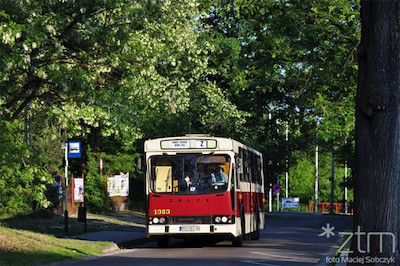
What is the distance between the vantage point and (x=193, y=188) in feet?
77.8

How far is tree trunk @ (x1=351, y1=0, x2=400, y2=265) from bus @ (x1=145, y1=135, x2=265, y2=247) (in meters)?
12.1

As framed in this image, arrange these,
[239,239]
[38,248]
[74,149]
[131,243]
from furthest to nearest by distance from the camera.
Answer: [74,149] < [131,243] < [239,239] < [38,248]

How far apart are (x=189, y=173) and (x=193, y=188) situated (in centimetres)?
41

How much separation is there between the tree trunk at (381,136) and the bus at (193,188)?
12.1 metres

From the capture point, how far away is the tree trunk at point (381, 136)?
11.4 meters

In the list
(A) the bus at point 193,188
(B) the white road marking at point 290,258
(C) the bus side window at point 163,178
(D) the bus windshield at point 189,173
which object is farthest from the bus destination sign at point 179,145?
(B) the white road marking at point 290,258

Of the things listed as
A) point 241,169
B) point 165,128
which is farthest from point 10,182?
point 165,128

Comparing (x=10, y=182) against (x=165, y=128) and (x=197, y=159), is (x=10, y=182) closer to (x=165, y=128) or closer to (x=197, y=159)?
(x=197, y=159)

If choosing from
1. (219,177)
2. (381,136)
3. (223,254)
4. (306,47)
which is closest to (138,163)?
(219,177)

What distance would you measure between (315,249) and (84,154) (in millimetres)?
22731

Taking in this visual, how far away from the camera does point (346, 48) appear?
27.4 m

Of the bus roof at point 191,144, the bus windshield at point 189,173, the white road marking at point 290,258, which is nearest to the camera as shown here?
the white road marking at point 290,258

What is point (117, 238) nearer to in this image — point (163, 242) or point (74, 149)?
point (163, 242)

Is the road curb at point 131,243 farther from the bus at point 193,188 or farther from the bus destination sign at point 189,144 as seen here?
the bus destination sign at point 189,144
